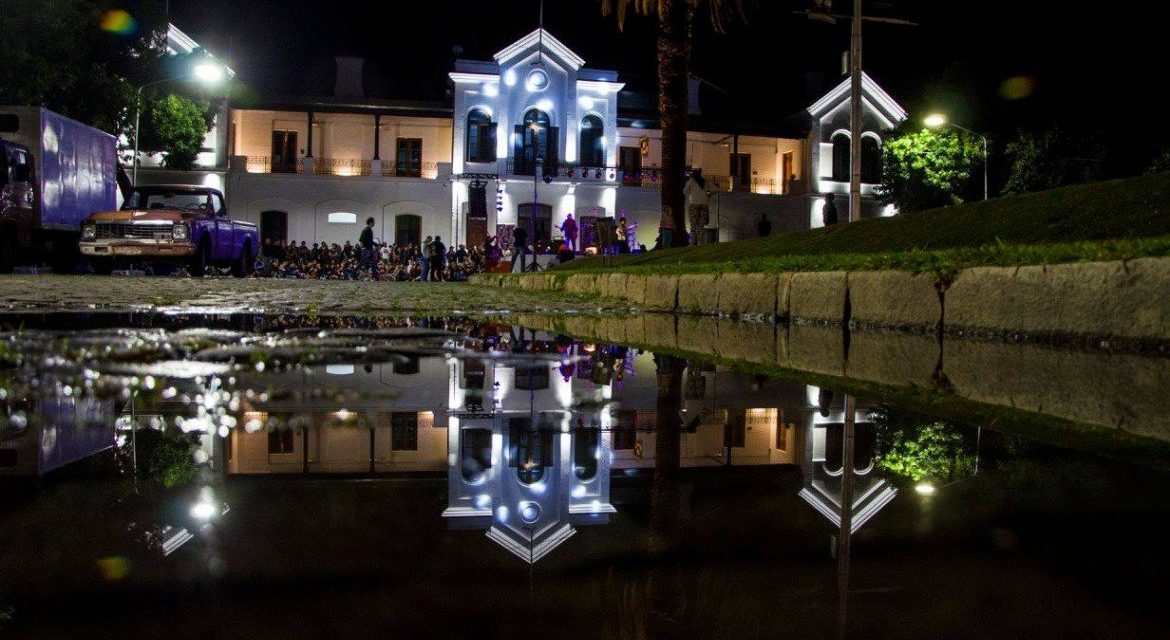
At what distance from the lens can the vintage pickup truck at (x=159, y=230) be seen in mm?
19328

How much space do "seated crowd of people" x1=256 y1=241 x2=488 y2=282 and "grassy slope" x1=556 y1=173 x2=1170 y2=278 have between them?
76.2ft

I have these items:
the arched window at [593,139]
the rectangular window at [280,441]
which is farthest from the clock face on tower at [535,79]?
the rectangular window at [280,441]

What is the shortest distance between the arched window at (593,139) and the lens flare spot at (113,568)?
134 ft

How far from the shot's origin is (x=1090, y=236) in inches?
248

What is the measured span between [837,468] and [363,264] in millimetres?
31097

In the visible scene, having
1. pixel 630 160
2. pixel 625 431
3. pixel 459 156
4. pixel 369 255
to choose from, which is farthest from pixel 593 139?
pixel 625 431

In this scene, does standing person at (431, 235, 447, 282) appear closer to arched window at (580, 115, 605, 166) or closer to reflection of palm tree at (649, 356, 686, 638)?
arched window at (580, 115, 605, 166)

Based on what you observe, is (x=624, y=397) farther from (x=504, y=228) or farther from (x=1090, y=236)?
(x=504, y=228)

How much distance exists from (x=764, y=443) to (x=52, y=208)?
774 inches

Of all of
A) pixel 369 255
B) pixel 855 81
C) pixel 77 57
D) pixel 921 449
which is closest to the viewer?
pixel 921 449

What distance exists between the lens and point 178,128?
36.8 metres

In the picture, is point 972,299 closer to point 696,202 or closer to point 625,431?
point 625,431

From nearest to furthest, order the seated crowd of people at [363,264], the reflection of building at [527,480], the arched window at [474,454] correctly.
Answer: the reflection of building at [527,480] → the arched window at [474,454] → the seated crowd of people at [363,264]

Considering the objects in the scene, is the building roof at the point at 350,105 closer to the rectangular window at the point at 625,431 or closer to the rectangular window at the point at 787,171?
the rectangular window at the point at 787,171
